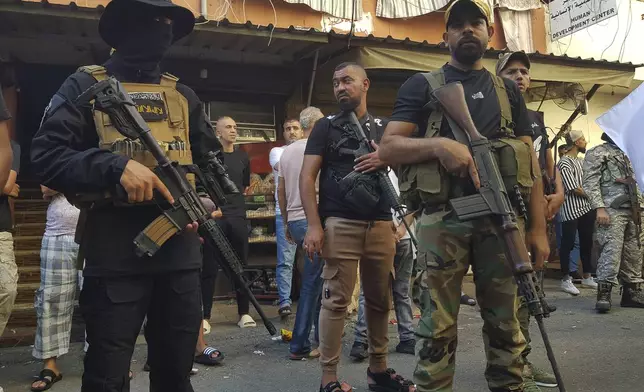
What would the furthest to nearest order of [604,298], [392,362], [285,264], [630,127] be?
[604,298] → [285,264] → [392,362] → [630,127]

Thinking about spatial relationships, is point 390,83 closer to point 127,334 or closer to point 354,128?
point 354,128

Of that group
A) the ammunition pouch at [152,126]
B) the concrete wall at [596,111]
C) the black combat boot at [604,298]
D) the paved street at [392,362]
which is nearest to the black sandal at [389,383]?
the paved street at [392,362]

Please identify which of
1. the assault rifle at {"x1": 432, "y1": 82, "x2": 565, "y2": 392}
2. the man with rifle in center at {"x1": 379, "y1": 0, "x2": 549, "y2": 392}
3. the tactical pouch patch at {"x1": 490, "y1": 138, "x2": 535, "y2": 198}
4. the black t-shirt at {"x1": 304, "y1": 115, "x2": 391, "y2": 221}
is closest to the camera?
the assault rifle at {"x1": 432, "y1": 82, "x2": 565, "y2": 392}

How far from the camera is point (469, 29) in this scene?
2811mm

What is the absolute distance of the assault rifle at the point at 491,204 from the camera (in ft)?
8.29

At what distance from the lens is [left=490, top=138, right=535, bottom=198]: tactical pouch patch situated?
2.76 m

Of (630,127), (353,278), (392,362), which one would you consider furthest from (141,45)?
(630,127)

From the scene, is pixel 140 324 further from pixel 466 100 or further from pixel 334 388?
pixel 466 100

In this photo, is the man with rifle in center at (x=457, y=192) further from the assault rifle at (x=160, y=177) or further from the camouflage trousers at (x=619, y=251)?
the camouflage trousers at (x=619, y=251)

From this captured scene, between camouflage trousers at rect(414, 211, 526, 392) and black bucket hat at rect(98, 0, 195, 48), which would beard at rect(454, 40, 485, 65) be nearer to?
camouflage trousers at rect(414, 211, 526, 392)

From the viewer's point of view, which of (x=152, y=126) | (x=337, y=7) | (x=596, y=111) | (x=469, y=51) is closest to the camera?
(x=152, y=126)

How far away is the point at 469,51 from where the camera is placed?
2828 millimetres

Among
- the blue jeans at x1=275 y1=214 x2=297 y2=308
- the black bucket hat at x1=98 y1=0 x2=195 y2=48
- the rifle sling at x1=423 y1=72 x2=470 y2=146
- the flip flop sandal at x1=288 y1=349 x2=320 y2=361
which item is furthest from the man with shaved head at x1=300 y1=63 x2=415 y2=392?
the blue jeans at x1=275 y1=214 x2=297 y2=308

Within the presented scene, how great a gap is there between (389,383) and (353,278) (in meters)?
0.71
